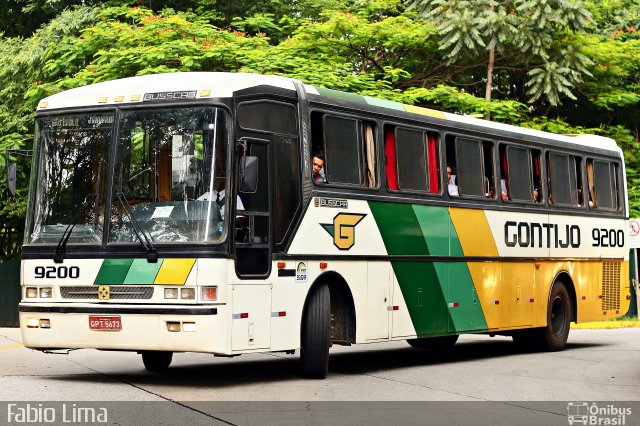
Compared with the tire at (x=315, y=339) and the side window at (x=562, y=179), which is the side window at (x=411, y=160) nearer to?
the tire at (x=315, y=339)

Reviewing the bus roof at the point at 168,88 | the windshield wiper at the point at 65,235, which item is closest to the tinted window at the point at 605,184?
the bus roof at the point at 168,88

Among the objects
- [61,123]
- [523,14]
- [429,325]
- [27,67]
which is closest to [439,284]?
[429,325]

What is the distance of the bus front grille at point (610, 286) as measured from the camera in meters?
22.9

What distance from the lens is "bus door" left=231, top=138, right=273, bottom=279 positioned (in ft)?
45.8

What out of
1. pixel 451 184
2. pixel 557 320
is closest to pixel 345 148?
pixel 451 184

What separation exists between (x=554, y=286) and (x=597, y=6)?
44.9ft

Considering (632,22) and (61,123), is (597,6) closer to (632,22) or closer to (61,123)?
(632,22)

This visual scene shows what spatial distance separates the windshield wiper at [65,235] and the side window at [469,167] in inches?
232

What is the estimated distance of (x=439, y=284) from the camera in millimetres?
17828

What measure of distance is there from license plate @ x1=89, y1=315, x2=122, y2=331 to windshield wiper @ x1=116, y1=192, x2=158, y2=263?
2.43 feet

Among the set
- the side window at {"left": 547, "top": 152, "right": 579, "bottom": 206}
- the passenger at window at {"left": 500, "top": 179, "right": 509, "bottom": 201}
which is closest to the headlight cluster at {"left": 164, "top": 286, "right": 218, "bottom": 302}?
the passenger at window at {"left": 500, "top": 179, "right": 509, "bottom": 201}

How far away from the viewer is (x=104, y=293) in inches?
552

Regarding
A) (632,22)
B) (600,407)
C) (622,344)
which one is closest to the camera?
(600,407)

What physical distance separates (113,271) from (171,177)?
3.90 ft
